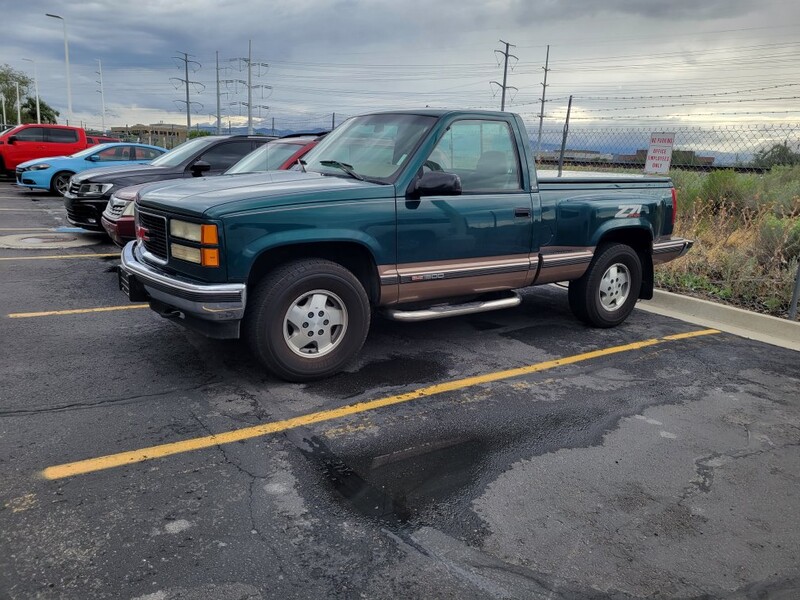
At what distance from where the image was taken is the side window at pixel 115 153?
1581 cm

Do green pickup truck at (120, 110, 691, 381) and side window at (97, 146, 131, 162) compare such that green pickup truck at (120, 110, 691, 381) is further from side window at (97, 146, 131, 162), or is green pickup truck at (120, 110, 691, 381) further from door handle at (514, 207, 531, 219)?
side window at (97, 146, 131, 162)

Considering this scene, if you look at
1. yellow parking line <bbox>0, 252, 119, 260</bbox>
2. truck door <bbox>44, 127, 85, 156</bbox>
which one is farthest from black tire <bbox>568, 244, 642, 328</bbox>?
truck door <bbox>44, 127, 85, 156</bbox>

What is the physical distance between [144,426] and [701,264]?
7345 millimetres

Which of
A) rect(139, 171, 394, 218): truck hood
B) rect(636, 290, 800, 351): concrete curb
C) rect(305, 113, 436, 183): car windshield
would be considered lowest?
rect(636, 290, 800, 351): concrete curb

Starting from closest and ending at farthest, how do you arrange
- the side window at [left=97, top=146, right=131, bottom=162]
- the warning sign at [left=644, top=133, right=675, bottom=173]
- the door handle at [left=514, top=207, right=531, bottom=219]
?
the door handle at [left=514, top=207, right=531, bottom=219], the warning sign at [left=644, top=133, right=675, bottom=173], the side window at [left=97, top=146, right=131, bottom=162]

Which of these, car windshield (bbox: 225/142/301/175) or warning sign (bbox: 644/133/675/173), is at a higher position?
warning sign (bbox: 644/133/675/173)

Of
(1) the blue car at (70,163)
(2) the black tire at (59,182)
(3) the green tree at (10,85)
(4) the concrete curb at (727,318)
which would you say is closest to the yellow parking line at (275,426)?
(4) the concrete curb at (727,318)

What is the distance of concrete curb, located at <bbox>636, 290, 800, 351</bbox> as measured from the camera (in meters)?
6.41

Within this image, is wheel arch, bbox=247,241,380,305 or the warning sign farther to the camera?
the warning sign

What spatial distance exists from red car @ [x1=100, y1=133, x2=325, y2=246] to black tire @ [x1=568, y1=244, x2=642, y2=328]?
11.8 feet

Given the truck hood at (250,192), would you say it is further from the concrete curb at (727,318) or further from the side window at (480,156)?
the concrete curb at (727,318)

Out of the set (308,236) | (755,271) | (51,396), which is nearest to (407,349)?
(308,236)

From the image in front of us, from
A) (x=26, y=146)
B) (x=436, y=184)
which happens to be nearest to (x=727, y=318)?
(x=436, y=184)

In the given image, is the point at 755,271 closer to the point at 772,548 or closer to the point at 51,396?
the point at 772,548
